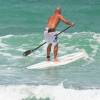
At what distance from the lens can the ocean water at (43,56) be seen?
1548 cm

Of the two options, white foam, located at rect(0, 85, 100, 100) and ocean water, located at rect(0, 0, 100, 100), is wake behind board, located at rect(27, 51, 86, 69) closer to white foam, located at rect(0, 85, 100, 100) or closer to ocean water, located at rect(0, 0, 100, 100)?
ocean water, located at rect(0, 0, 100, 100)

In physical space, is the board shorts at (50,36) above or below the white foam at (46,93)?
above

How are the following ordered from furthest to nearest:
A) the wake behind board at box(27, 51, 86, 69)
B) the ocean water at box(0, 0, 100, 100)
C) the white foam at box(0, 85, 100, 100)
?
1. the wake behind board at box(27, 51, 86, 69)
2. the ocean water at box(0, 0, 100, 100)
3. the white foam at box(0, 85, 100, 100)

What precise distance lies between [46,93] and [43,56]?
4484mm

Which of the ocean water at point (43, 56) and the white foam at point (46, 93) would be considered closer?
the white foam at point (46, 93)

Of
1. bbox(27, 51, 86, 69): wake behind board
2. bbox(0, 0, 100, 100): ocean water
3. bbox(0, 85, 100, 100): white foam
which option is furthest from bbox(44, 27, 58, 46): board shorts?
bbox(0, 85, 100, 100): white foam

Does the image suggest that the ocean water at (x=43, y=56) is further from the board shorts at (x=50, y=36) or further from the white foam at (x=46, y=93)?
the board shorts at (x=50, y=36)

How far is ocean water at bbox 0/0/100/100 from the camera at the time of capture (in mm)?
15484

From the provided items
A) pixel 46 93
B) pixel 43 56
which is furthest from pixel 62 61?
pixel 46 93

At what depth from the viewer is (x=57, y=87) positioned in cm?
1584

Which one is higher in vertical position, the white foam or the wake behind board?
the wake behind board

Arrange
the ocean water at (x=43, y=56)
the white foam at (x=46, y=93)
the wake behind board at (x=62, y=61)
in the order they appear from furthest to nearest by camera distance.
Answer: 1. the wake behind board at (x=62, y=61)
2. the ocean water at (x=43, y=56)
3. the white foam at (x=46, y=93)

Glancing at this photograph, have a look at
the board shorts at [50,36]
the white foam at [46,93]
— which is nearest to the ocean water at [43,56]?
the white foam at [46,93]

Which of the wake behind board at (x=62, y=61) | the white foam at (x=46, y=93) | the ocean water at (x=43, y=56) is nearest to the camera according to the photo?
the white foam at (x=46, y=93)
